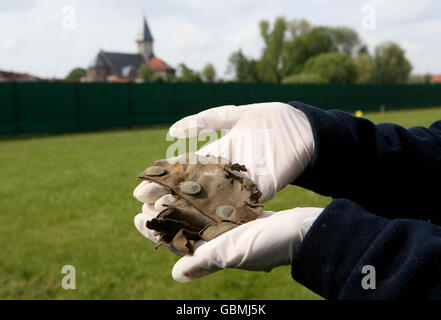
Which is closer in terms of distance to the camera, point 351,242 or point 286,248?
point 351,242

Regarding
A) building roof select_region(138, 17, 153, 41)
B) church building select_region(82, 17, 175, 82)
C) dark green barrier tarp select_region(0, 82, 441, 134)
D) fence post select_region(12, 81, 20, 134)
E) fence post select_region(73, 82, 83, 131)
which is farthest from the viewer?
building roof select_region(138, 17, 153, 41)

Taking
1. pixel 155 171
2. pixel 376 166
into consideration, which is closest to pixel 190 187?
pixel 155 171

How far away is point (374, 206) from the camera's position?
219cm

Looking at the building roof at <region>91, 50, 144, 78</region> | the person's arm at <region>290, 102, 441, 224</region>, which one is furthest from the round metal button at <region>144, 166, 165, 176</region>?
the building roof at <region>91, 50, 144, 78</region>

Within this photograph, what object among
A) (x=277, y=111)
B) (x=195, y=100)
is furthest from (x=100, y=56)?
(x=277, y=111)

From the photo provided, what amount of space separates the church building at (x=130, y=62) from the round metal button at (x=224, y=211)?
1864 inches

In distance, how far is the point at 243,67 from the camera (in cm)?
5094

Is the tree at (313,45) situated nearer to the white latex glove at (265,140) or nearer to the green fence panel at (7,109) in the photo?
the green fence panel at (7,109)

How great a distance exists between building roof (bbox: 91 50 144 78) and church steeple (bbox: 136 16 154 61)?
21.8 feet

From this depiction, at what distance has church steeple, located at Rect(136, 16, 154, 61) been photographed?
265ft

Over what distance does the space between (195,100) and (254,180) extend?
20.1m

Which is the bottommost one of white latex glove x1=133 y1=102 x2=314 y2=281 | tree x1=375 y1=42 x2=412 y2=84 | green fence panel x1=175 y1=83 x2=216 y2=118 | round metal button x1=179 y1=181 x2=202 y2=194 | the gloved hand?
the gloved hand

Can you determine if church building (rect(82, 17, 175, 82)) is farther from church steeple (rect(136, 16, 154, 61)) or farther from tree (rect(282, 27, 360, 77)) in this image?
tree (rect(282, 27, 360, 77))
